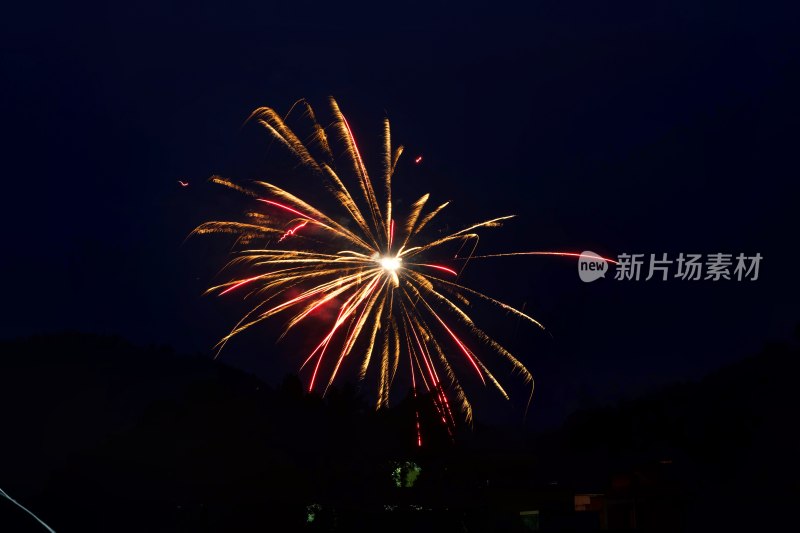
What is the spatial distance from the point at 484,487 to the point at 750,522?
7.91 m

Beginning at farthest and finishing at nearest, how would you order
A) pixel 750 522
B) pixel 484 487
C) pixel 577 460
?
pixel 577 460
pixel 750 522
pixel 484 487

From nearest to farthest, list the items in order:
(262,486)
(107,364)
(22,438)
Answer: (262,486) < (22,438) < (107,364)

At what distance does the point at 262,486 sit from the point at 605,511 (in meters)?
9.60

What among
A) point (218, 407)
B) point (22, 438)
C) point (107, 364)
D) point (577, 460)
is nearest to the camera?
point (577, 460)

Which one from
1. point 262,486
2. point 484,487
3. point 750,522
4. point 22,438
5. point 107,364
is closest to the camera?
point 484,487

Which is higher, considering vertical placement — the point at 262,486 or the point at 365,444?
the point at 365,444

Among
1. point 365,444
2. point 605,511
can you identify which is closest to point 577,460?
point 365,444

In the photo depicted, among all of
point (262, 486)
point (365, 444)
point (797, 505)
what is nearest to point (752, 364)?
point (365, 444)

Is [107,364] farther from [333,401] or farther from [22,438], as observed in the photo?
[333,401]

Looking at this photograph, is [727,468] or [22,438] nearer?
[727,468]

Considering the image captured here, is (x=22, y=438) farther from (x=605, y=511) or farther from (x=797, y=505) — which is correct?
(x=797, y=505)

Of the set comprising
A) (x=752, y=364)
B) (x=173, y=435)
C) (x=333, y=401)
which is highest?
(x=752, y=364)

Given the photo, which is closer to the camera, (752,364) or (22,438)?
(752,364)

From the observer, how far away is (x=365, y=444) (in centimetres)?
4094
